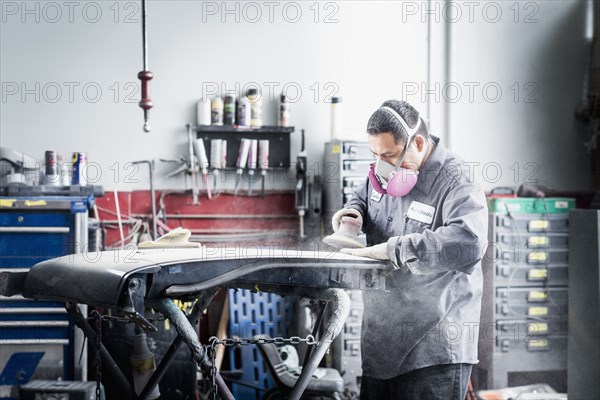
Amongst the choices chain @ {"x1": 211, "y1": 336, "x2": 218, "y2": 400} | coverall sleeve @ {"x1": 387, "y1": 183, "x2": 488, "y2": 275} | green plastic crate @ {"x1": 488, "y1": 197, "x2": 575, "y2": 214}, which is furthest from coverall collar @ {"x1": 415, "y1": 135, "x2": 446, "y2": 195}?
green plastic crate @ {"x1": 488, "y1": 197, "x2": 575, "y2": 214}

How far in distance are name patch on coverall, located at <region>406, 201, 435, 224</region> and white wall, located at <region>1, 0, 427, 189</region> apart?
244cm

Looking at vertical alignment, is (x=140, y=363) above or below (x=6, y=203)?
below

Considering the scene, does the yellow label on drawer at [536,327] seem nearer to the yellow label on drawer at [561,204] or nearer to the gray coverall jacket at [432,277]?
the yellow label on drawer at [561,204]

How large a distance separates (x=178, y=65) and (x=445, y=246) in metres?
3.03

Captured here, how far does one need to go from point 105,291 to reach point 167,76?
311 cm

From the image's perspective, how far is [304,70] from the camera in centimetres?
470

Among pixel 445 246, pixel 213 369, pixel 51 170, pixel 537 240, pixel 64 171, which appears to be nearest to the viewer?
pixel 213 369

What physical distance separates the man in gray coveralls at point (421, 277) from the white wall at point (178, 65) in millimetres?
2405

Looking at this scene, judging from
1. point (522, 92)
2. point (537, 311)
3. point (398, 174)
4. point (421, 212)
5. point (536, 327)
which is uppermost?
point (522, 92)

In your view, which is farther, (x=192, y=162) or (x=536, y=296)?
(x=192, y=162)

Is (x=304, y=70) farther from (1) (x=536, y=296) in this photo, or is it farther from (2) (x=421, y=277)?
(2) (x=421, y=277)

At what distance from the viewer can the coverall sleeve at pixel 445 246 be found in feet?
6.65

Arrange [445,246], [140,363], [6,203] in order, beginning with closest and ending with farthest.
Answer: [445,246], [140,363], [6,203]

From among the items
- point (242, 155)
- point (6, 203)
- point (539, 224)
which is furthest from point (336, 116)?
point (6, 203)
